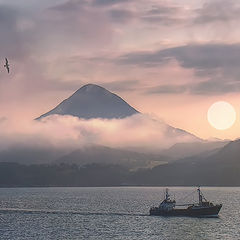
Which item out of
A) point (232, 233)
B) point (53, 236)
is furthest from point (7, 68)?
point (232, 233)

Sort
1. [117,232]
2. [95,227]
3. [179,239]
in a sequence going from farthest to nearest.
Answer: [95,227]
[117,232]
[179,239]

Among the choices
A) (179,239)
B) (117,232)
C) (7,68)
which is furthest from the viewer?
(117,232)

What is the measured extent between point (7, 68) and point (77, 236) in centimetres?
7016

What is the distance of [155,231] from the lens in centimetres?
18500

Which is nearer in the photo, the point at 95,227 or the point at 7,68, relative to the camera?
the point at 7,68

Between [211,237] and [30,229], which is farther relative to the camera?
[30,229]

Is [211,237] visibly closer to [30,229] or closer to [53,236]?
[53,236]

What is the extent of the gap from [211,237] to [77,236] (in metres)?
43.3

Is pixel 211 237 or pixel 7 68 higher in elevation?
pixel 7 68

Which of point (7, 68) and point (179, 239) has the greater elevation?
point (7, 68)

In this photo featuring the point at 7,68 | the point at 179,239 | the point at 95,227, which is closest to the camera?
the point at 7,68

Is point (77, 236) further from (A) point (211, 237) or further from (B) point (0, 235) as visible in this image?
(A) point (211, 237)

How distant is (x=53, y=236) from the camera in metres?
172

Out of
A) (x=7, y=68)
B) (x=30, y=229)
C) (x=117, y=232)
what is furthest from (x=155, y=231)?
(x=7, y=68)
